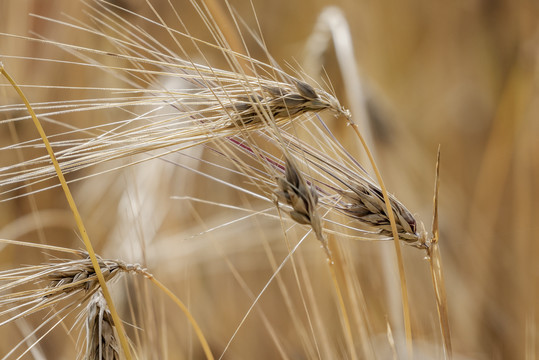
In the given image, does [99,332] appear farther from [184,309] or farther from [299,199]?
[299,199]

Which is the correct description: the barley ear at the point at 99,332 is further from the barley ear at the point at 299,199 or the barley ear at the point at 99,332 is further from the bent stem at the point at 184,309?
the barley ear at the point at 299,199

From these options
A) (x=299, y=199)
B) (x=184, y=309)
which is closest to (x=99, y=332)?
(x=184, y=309)

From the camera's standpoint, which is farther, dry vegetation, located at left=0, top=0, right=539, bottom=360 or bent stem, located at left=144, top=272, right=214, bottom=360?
dry vegetation, located at left=0, top=0, right=539, bottom=360

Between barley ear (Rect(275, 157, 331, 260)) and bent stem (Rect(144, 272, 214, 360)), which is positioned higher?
barley ear (Rect(275, 157, 331, 260))

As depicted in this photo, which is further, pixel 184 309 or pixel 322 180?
pixel 322 180

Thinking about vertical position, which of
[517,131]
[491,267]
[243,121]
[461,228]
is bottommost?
[491,267]

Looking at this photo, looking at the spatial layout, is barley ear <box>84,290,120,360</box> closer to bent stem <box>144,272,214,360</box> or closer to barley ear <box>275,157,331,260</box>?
bent stem <box>144,272,214,360</box>

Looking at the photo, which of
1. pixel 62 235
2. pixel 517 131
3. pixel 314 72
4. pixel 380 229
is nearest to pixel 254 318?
pixel 62 235

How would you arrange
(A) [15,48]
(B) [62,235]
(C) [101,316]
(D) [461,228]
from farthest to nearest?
1. (B) [62,235]
2. (D) [461,228]
3. (A) [15,48]
4. (C) [101,316]

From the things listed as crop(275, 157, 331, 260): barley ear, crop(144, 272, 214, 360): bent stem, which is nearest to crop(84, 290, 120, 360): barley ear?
crop(144, 272, 214, 360): bent stem

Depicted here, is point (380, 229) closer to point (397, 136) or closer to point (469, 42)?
point (397, 136)

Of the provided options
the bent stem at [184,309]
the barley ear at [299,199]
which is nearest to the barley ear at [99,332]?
the bent stem at [184,309]
